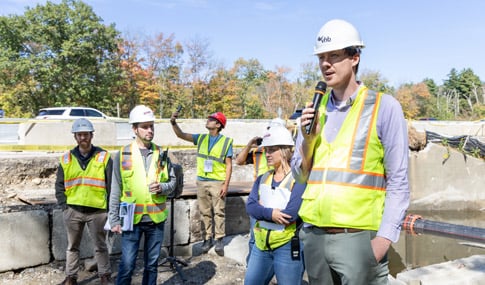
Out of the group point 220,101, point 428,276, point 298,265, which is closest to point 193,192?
point 428,276

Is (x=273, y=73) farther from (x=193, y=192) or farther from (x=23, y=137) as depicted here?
(x=193, y=192)

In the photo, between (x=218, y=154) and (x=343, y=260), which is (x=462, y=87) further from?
(x=343, y=260)

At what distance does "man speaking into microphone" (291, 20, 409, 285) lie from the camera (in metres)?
2.04

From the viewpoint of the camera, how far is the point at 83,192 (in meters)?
5.26

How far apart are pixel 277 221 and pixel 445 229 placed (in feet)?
4.16

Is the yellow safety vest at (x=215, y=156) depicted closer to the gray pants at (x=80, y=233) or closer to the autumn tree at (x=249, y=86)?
the gray pants at (x=80, y=233)

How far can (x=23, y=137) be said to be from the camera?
43.3 feet

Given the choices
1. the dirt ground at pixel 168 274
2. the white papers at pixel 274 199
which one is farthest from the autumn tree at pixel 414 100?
the white papers at pixel 274 199

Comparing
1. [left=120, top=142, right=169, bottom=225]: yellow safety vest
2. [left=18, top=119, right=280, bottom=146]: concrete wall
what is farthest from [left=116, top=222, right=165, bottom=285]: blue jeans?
[left=18, top=119, right=280, bottom=146]: concrete wall

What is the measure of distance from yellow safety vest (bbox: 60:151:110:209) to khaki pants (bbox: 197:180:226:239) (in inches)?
85.1

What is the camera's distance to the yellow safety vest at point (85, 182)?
5262mm

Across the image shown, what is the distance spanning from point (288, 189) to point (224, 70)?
116ft

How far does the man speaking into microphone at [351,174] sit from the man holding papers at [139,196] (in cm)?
265

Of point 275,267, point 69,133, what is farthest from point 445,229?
point 69,133
